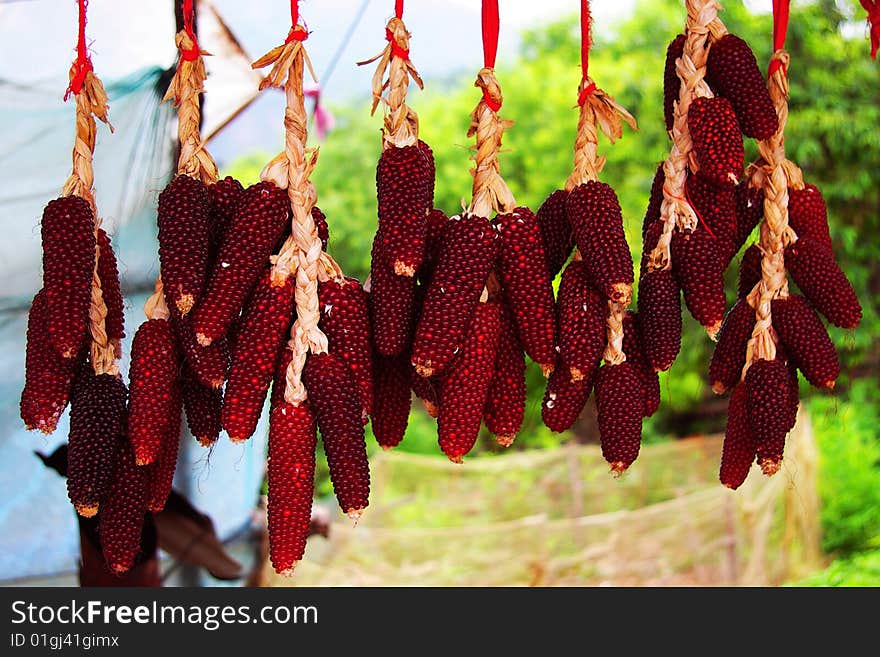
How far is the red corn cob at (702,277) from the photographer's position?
1.48 m

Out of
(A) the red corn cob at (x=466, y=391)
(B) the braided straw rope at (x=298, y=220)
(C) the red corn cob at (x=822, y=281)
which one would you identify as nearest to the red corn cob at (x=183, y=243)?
(B) the braided straw rope at (x=298, y=220)

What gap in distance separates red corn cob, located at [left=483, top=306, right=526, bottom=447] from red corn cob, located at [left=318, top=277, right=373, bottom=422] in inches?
8.8

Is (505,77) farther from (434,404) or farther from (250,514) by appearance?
(434,404)

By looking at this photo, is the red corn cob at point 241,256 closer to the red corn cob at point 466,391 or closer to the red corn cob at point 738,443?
the red corn cob at point 466,391

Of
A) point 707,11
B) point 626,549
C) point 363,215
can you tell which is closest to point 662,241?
point 707,11

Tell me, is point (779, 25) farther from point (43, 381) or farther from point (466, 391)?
point (43, 381)

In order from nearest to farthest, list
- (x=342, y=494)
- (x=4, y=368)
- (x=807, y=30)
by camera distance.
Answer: (x=342, y=494) < (x=4, y=368) < (x=807, y=30)

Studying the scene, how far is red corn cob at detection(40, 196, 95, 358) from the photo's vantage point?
4.53ft

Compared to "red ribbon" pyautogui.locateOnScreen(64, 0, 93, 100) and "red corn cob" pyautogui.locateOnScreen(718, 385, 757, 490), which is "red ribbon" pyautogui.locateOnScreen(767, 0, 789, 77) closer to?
"red corn cob" pyautogui.locateOnScreen(718, 385, 757, 490)

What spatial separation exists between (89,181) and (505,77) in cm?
548

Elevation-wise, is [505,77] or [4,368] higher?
[505,77]

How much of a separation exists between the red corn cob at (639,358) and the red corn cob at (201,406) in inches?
29.6
